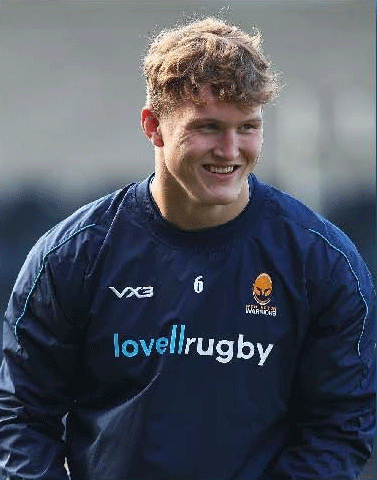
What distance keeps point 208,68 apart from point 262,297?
2.03 ft

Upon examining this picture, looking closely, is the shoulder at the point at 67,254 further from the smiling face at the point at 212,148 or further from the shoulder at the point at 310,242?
the shoulder at the point at 310,242

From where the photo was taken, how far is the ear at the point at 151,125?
3.03 metres

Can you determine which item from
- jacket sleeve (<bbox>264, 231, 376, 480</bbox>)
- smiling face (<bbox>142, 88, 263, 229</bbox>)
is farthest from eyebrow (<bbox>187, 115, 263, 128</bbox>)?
jacket sleeve (<bbox>264, 231, 376, 480</bbox>)

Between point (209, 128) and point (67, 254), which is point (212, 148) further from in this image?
point (67, 254)

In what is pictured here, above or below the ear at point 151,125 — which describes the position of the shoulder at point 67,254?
below

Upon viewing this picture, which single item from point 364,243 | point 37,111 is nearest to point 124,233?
point 364,243

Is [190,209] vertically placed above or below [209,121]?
below

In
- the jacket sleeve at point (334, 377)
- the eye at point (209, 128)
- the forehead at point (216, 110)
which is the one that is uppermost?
the forehead at point (216, 110)

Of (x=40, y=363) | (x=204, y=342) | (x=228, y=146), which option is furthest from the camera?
(x=40, y=363)

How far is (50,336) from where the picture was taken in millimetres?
3078

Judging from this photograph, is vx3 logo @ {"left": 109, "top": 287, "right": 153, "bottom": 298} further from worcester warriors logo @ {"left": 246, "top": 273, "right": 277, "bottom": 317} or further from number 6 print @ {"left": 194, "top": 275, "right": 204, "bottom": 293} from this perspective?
worcester warriors logo @ {"left": 246, "top": 273, "right": 277, "bottom": 317}

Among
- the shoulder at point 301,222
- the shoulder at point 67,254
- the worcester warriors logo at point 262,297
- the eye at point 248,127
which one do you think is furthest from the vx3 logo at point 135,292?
the eye at point 248,127

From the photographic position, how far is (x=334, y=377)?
119 inches

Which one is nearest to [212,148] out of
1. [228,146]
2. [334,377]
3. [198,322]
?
[228,146]
